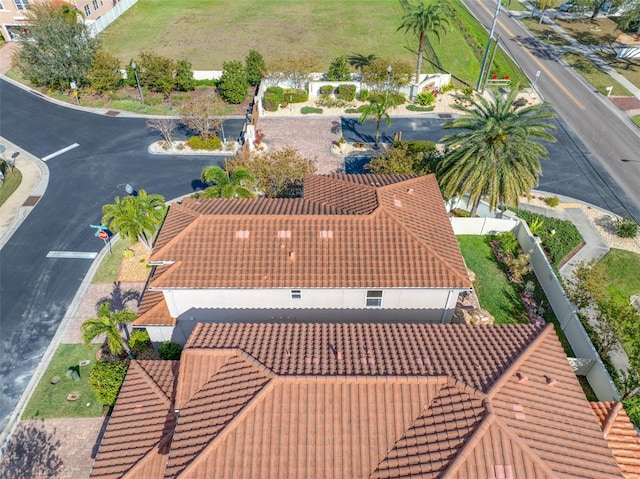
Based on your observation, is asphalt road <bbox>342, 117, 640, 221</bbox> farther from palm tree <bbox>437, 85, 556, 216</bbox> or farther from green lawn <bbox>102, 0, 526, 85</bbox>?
green lawn <bbox>102, 0, 526, 85</bbox>

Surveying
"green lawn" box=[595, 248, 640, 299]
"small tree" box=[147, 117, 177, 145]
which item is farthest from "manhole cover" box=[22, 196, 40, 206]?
"green lawn" box=[595, 248, 640, 299]

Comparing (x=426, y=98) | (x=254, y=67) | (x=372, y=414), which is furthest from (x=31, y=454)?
(x=426, y=98)

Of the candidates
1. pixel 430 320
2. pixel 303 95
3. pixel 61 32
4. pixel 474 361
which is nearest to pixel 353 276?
pixel 430 320

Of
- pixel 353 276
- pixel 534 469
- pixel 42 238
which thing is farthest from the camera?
pixel 42 238

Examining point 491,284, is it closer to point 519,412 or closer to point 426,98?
point 519,412

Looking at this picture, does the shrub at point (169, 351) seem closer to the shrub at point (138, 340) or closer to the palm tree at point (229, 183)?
the shrub at point (138, 340)

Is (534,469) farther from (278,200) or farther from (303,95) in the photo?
(303,95)
